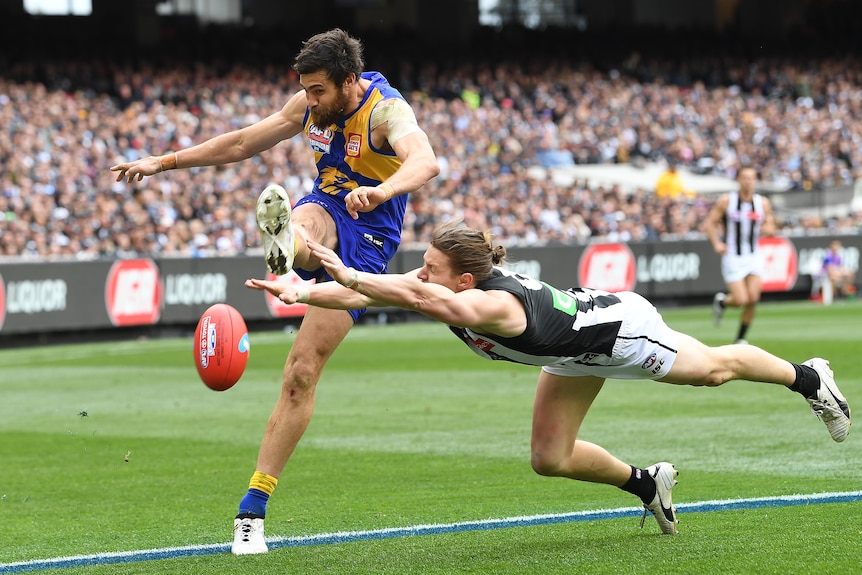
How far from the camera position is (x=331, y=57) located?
21.3ft

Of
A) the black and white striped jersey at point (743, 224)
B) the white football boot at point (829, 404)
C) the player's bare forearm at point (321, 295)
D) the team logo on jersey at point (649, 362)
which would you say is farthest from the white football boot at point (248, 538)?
the black and white striped jersey at point (743, 224)

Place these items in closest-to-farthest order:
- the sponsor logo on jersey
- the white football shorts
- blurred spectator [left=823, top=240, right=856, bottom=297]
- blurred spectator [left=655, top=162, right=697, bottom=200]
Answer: the white football shorts, the sponsor logo on jersey, blurred spectator [left=823, top=240, right=856, bottom=297], blurred spectator [left=655, top=162, right=697, bottom=200]

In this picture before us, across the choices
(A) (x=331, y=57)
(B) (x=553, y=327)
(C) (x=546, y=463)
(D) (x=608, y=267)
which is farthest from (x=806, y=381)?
(D) (x=608, y=267)

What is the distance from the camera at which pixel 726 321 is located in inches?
972

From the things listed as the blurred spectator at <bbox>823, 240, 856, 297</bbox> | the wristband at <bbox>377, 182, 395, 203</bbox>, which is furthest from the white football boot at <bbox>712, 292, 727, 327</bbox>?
the wristband at <bbox>377, 182, 395, 203</bbox>

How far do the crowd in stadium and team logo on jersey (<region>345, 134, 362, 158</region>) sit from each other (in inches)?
683

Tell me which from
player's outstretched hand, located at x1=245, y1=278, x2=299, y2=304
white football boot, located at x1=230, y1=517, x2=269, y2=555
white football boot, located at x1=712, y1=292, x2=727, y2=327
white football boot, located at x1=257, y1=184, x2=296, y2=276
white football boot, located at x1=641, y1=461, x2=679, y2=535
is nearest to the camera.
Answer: player's outstretched hand, located at x1=245, y1=278, x2=299, y2=304

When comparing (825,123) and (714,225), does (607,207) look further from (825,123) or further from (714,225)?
(714,225)

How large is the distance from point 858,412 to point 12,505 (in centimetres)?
705

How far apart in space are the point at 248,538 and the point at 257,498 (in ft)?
0.68

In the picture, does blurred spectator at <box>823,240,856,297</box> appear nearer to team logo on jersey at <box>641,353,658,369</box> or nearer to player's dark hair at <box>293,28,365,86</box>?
team logo on jersey at <box>641,353,658,369</box>

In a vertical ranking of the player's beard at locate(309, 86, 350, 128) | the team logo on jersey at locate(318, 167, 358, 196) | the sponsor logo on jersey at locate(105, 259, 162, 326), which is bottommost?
the sponsor logo on jersey at locate(105, 259, 162, 326)

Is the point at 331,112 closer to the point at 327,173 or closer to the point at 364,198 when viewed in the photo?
the point at 327,173

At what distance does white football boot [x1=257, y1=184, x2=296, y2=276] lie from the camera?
231 inches
